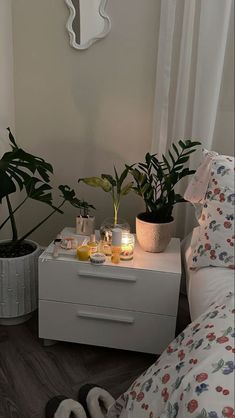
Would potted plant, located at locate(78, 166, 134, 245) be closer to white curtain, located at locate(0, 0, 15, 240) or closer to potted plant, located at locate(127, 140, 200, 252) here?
potted plant, located at locate(127, 140, 200, 252)

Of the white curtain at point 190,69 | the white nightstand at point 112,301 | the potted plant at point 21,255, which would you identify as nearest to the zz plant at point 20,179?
the potted plant at point 21,255

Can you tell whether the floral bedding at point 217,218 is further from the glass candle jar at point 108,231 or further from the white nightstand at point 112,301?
the glass candle jar at point 108,231

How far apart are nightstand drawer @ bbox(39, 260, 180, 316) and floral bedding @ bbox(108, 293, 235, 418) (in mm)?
371

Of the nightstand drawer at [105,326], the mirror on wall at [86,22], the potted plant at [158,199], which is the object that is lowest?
the nightstand drawer at [105,326]

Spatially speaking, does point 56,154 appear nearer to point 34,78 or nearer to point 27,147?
point 27,147

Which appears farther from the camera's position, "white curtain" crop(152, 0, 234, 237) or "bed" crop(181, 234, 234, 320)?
"white curtain" crop(152, 0, 234, 237)

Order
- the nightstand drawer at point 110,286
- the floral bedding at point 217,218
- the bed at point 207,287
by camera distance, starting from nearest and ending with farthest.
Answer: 1. the bed at point 207,287
2. the floral bedding at point 217,218
3. the nightstand drawer at point 110,286

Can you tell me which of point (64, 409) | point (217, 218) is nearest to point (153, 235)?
point (217, 218)

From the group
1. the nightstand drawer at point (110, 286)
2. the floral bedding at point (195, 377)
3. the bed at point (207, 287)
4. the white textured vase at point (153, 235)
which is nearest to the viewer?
the floral bedding at point (195, 377)

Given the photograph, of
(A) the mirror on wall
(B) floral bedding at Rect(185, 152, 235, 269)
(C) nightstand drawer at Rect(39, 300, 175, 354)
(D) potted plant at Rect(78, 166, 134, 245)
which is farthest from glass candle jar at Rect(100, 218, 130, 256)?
(A) the mirror on wall

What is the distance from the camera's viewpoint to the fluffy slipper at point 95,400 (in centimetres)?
153

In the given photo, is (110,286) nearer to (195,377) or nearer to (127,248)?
(127,248)

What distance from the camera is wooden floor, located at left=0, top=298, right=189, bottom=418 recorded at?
5.21ft

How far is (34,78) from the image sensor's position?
7.16ft
